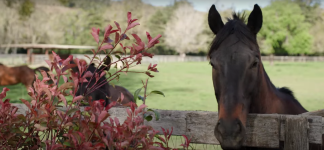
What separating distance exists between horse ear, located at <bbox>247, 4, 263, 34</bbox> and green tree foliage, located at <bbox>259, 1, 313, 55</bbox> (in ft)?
189

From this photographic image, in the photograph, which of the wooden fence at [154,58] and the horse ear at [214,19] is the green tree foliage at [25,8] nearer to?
the wooden fence at [154,58]

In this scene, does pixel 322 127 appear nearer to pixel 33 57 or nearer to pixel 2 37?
pixel 33 57

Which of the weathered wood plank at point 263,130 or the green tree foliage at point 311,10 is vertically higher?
the green tree foliage at point 311,10

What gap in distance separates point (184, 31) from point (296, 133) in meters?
74.5

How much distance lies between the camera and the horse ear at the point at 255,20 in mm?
2637

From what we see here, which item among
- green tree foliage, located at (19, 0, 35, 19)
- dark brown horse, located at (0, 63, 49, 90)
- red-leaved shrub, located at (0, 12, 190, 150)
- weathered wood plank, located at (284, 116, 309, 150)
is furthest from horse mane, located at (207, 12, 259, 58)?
green tree foliage, located at (19, 0, 35, 19)

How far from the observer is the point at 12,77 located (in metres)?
15.3

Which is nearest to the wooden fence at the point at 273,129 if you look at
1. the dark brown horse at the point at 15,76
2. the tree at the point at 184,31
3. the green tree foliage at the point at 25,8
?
the dark brown horse at the point at 15,76

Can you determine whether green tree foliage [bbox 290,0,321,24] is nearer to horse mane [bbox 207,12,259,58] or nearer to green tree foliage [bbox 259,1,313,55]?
green tree foliage [bbox 259,1,313,55]

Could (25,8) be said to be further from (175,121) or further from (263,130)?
(263,130)

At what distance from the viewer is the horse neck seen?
2.57m

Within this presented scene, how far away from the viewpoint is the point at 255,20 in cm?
265

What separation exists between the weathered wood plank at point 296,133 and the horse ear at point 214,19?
1046mm

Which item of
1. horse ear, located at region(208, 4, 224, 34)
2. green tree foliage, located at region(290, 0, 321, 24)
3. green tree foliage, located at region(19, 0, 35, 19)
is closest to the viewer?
horse ear, located at region(208, 4, 224, 34)
